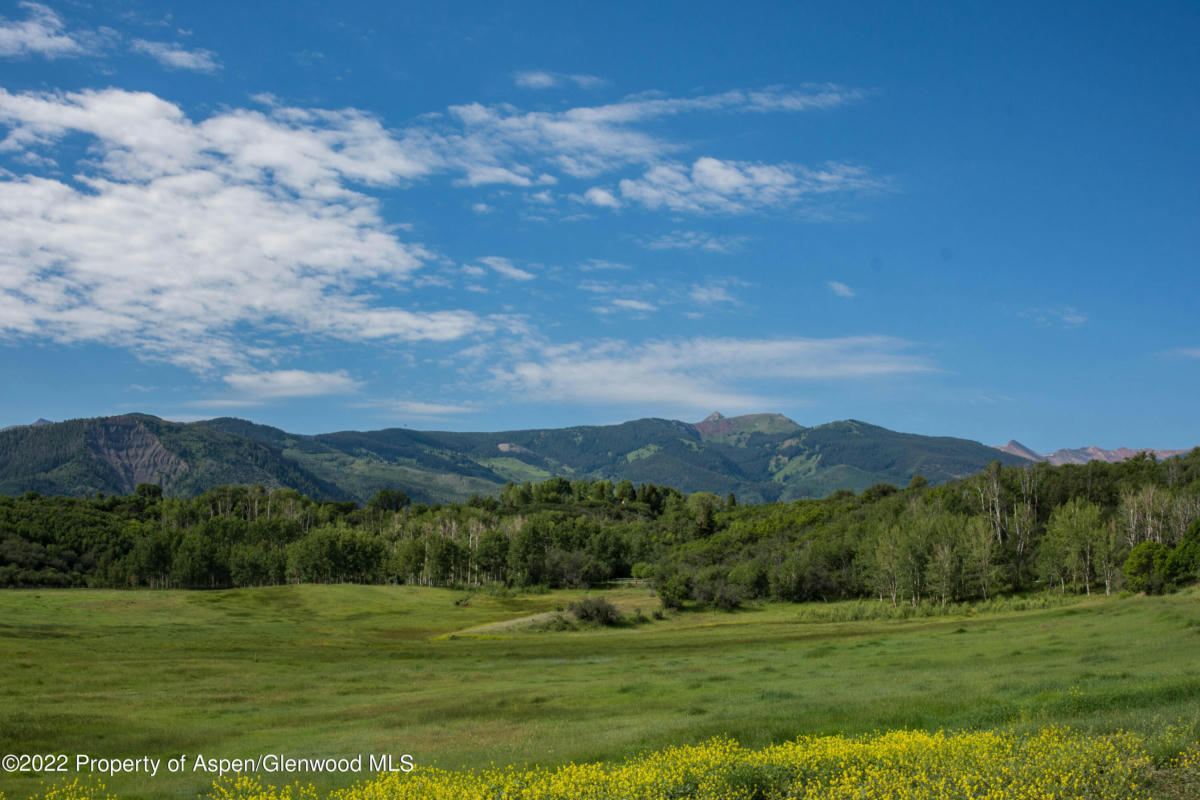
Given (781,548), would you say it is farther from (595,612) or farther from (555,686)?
(555,686)

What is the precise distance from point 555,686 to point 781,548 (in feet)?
372

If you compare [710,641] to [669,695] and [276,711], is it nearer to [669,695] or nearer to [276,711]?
[669,695]

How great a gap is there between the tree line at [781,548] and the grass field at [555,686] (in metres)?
32.7

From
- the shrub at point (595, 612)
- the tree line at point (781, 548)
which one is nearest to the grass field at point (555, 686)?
the shrub at point (595, 612)

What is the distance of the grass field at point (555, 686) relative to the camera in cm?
2388

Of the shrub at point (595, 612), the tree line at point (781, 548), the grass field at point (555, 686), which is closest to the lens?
the grass field at point (555, 686)

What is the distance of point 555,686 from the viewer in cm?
4247

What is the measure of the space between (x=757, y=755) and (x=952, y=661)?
33558mm

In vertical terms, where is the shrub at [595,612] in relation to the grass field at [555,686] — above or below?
below

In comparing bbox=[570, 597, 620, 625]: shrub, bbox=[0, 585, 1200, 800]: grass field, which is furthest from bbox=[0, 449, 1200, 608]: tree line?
bbox=[0, 585, 1200, 800]: grass field

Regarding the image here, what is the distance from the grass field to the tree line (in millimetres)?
32678

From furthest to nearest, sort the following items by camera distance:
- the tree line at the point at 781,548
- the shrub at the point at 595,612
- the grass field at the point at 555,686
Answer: the tree line at the point at 781,548 → the shrub at the point at 595,612 → the grass field at the point at 555,686

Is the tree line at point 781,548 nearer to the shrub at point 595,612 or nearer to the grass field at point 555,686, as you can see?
the shrub at point 595,612

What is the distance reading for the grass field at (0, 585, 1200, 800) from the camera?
78.3 feet
